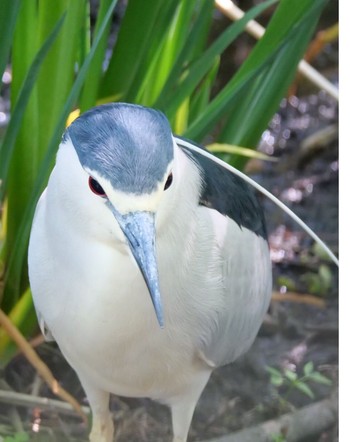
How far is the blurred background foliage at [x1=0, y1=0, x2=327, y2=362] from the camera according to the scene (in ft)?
2.55

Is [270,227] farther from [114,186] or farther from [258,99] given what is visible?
[114,186]

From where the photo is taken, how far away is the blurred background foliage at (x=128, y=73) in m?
0.78

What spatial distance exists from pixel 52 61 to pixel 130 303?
10.5 inches

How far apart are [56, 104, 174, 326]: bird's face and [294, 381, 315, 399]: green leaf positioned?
275mm

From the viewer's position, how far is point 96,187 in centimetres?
59

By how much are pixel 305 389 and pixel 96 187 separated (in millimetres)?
366

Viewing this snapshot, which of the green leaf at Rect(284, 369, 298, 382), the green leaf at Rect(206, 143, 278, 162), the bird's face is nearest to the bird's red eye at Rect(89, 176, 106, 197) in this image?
the bird's face

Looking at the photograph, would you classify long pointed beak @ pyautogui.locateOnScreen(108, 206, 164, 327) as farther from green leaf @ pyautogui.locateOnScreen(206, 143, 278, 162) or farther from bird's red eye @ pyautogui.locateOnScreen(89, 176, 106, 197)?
green leaf @ pyautogui.locateOnScreen(206, 143, 278, 162)

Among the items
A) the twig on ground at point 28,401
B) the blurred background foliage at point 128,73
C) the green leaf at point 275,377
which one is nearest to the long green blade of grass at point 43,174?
the blurred background foliage at point 128,73

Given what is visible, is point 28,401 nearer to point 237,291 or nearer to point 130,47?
point 237,291

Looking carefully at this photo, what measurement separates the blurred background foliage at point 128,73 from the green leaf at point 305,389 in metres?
0.23

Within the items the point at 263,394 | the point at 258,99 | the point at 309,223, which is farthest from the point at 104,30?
the point at 263,394

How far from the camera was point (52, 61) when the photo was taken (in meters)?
0.80

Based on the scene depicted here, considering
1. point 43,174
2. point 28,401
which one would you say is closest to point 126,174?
point 43,174
